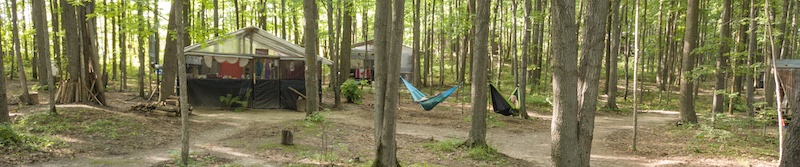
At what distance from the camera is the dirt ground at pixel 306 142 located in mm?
6965

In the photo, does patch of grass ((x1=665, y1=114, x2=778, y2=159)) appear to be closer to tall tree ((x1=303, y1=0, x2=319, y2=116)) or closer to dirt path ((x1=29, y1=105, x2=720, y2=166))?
dirt path ((x1=29, y1=105, x2=720, y2=166))

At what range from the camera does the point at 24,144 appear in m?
6.82

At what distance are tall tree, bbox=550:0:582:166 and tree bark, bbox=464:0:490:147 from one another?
9.18ft

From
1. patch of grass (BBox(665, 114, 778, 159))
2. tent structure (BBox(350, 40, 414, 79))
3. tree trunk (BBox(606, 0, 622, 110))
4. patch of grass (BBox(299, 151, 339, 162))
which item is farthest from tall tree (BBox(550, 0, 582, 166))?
tent structure (BBox(350, 40, 414, 79))

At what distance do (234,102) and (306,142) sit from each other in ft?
20.4

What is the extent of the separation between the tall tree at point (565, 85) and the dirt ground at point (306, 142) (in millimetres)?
2647

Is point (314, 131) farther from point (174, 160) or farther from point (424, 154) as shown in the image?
point (174, 160)

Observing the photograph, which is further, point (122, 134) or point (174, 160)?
point (122, 134)

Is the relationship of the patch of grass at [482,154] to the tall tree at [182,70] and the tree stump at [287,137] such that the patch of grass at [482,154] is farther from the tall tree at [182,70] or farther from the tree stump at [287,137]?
the tall tree at [182,70]

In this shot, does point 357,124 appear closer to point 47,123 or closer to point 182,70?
point 182,70

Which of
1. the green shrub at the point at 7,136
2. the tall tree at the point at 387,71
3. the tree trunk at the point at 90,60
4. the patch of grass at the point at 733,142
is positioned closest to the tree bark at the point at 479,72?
the tall tree at the point at 387,71

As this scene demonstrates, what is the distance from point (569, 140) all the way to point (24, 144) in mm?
7215

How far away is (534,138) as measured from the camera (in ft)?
35.8

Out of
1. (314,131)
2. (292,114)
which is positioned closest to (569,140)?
(314,131)
